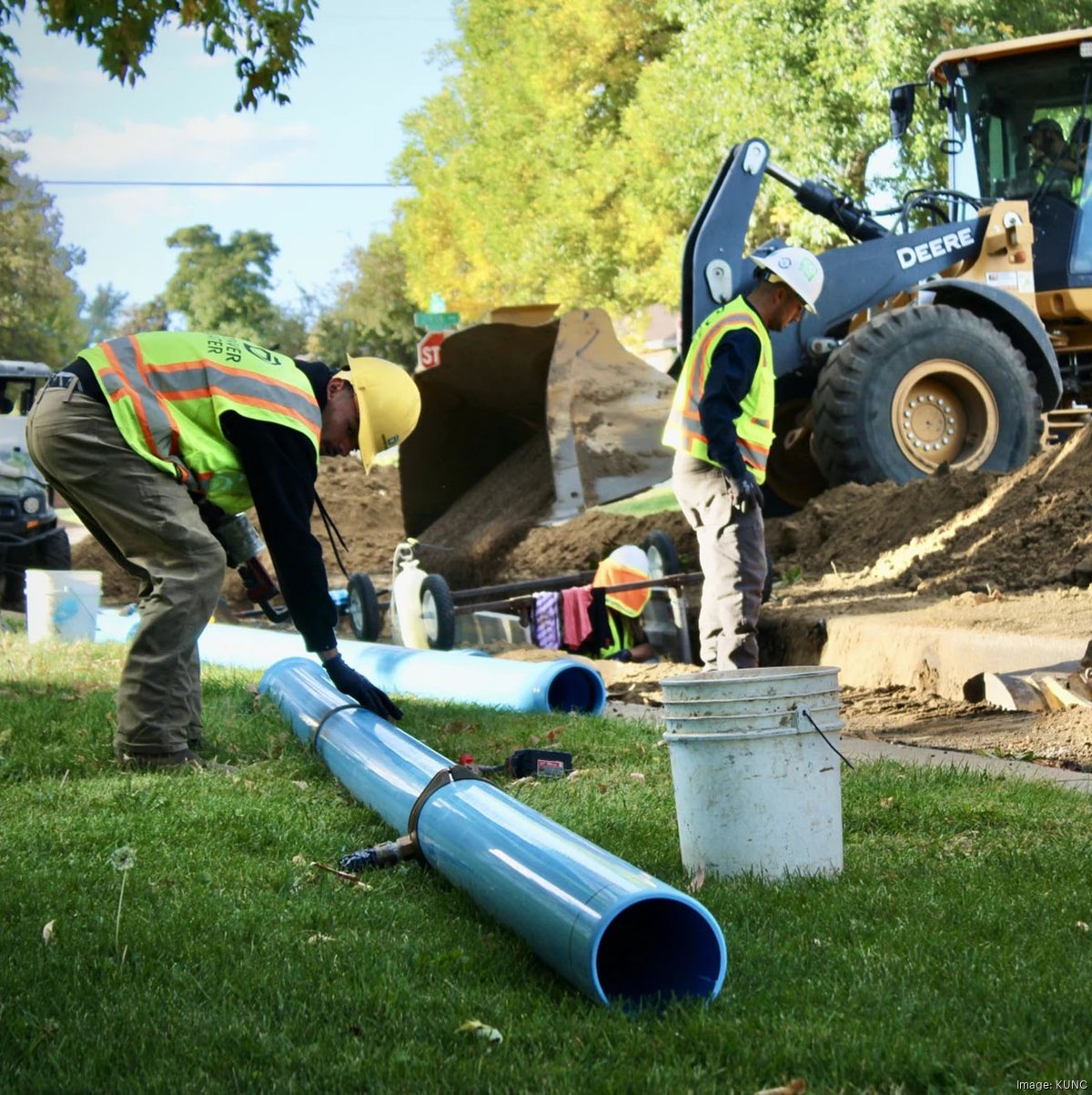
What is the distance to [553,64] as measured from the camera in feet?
98.0

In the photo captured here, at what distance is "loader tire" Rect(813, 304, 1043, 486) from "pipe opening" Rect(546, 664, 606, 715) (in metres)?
4.77

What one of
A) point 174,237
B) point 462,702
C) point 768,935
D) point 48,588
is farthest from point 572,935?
point 174,237

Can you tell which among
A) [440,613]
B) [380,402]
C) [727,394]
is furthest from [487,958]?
[440,613]

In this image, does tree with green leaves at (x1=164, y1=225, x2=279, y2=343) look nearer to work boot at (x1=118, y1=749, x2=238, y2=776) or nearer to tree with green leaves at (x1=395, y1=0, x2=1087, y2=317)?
tree with green leaves at (x1=395, y1=0, x2=1087, y2=317)

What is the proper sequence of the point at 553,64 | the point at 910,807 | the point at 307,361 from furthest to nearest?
the point at 553,64, the point at 307,361, the point at 910,807

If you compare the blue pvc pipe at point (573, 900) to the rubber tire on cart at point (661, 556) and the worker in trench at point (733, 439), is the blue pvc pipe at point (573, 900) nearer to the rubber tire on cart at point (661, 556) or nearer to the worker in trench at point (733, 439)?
the worker in trench at point (733, 439)

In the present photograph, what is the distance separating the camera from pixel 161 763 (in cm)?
559

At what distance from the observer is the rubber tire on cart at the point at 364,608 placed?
1136 cm

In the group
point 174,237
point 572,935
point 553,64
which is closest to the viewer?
point 572,935

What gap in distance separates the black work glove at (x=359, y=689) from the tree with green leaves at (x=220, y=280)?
6632 centimetres

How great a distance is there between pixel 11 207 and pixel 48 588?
41389 mm

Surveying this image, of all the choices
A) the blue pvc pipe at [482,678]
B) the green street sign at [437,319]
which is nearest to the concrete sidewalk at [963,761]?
the blue pvc pipe at [482,678]

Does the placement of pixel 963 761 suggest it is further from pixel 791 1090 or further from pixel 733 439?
pixel 791 1090

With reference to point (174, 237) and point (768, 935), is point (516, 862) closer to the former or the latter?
point (768, 935)
